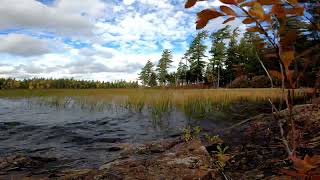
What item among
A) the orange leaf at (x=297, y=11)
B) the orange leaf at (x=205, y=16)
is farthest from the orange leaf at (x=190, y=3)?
the orange leaf at (x=297, y=11)

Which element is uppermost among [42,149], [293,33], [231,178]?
[293,33]

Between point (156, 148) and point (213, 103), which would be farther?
A: point (213, 103)

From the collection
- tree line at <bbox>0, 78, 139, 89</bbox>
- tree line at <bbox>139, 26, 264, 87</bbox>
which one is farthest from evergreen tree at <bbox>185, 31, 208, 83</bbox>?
tree line at <bbox>0, 78, 139, 89</bbox>

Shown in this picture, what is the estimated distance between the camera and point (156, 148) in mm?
5418

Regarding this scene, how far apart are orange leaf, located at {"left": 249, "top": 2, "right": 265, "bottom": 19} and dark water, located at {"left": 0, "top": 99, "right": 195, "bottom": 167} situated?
4294mm

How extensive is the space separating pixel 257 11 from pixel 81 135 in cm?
785

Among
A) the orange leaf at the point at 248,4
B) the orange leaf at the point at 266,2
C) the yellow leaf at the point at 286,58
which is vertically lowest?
the yellow leaf at the point at 286,58

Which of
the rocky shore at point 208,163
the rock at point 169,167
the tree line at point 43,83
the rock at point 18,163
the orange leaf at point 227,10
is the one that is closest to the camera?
the orange leaf at point 227,10

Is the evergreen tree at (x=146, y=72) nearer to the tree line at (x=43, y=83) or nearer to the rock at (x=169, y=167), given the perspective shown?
the tree line at (x=43, y=83)

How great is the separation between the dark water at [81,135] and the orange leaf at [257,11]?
429cm

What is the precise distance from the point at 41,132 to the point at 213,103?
785cm

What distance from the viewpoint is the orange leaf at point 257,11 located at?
3.04 feet

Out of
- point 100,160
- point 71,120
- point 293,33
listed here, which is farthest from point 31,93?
point 293,33

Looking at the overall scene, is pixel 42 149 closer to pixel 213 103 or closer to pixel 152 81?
pixel 213 103
